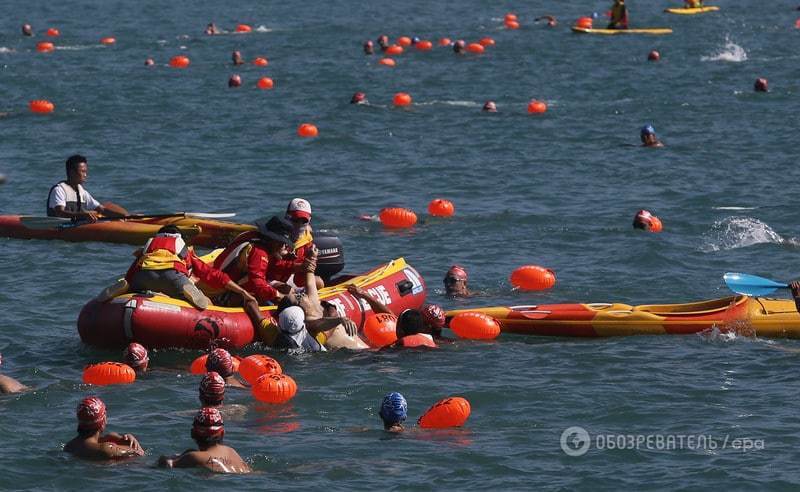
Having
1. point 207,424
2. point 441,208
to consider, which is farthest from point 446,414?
point 441,208

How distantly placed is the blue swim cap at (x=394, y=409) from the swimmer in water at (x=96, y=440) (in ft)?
7.06

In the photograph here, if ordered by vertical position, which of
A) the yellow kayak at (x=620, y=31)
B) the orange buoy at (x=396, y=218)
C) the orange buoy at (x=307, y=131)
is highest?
the yellow kayak at (x=620, y=31)

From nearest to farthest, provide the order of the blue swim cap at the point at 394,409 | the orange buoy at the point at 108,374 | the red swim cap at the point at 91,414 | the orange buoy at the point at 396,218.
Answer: the red swim cap at the point at 91,414 < the blue swim cap at the point at 394,409 < the orange buoy at the point at 108,374 < the orange buoy at the point at 396,218

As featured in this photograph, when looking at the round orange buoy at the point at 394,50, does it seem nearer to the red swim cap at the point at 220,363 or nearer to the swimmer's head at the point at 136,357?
the swimmer's head at the point at 136,357

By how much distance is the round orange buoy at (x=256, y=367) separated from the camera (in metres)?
14.3

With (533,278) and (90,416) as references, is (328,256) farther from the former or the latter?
(90,416)

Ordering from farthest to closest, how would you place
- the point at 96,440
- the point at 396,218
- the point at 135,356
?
the point at 396,218 < the point at 135,356 < the point at 96,440

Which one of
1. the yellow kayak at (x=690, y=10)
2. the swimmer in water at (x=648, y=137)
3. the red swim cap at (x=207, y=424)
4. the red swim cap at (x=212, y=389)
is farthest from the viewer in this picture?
the yellow kayak at (x=690, y=10)

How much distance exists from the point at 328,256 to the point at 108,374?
3.87m

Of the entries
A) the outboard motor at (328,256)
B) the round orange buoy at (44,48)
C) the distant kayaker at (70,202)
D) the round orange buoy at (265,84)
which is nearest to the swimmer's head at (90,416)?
the outboard motor at (328,256)

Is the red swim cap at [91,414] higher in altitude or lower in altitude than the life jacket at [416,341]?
higher

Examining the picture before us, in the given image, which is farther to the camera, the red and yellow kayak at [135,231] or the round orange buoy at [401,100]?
the round orange buoy at [401,100]

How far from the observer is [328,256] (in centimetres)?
1764

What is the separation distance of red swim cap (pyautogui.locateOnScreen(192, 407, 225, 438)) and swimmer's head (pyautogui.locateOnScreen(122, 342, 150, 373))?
3.38 m
